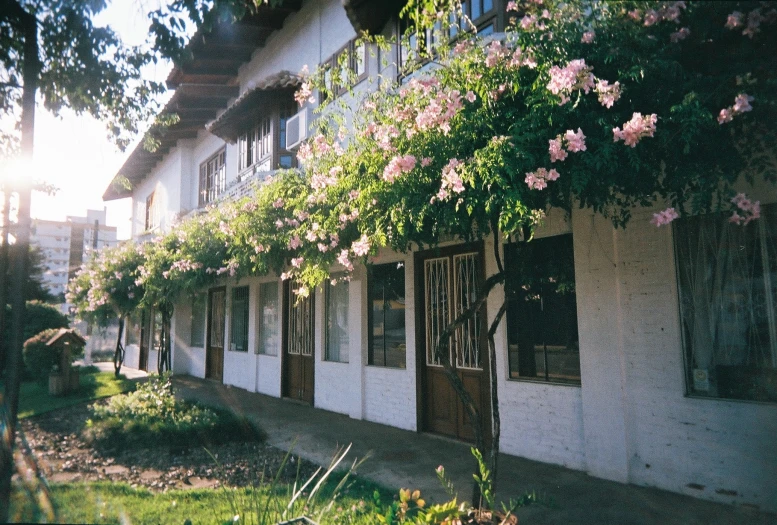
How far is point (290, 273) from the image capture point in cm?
728

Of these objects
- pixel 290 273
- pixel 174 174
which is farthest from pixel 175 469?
pixel 174 174

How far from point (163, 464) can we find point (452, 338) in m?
4.16

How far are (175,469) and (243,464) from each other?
0.81 m

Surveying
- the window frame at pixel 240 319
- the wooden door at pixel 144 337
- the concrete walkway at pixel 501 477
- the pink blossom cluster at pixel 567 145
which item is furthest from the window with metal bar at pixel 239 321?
the pink blossom cluster at pixel 567 145

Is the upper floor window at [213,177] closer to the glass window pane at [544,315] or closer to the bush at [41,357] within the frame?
the bush at [41,357]

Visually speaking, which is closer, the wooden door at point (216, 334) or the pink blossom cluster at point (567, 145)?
the pink blossom cluster at point (567, 145)

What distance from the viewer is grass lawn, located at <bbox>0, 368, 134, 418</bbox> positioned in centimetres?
1078

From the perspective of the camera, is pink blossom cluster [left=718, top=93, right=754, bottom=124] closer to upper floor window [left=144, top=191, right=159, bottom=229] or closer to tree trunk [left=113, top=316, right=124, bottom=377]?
tree trunk [left=113, top=316, right=124, bottom=377]

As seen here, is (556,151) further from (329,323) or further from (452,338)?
(329,323)

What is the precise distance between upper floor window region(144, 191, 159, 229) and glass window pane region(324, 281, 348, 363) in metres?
12.4

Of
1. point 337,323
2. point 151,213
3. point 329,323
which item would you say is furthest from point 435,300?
point 151,213

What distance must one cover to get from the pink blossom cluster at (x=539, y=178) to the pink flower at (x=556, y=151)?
→ 98 mm

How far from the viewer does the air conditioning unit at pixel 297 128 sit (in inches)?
410

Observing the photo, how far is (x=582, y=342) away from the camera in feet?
18.7
